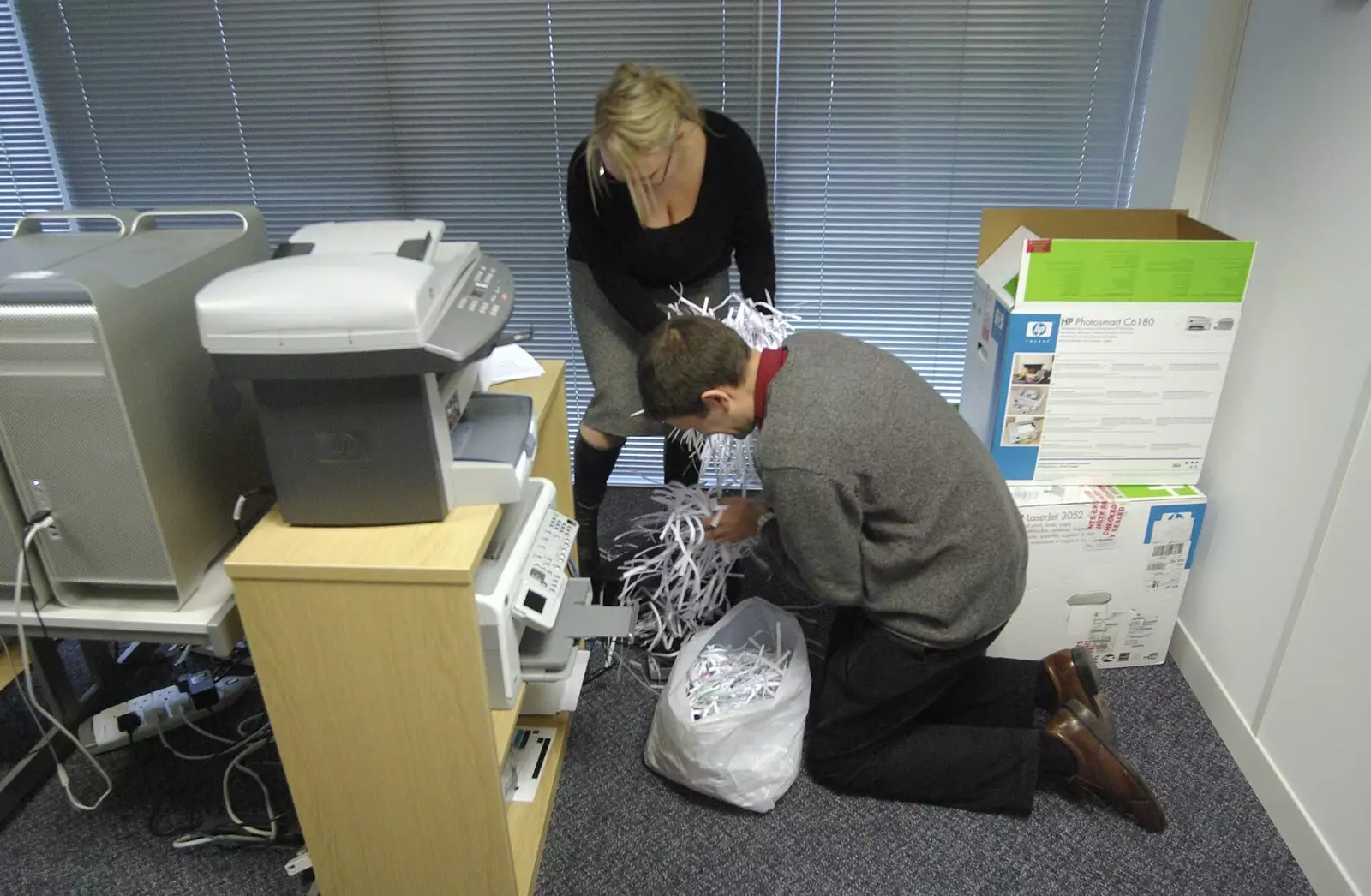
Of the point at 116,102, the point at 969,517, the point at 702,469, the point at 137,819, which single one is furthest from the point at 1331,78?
the point at 116,102

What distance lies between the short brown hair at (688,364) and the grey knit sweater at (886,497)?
90 mm

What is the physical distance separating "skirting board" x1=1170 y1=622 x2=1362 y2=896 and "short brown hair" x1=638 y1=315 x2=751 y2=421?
1.35 metres

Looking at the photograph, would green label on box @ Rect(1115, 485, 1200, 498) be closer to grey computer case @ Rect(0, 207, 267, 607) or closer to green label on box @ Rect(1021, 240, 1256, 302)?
green label on box @ Rect(1021, 240, 1256, 302)

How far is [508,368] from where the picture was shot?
1.86m

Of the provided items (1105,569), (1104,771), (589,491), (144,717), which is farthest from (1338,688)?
(144,717)

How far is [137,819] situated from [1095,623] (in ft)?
7.08

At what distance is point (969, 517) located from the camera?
63.0 inches

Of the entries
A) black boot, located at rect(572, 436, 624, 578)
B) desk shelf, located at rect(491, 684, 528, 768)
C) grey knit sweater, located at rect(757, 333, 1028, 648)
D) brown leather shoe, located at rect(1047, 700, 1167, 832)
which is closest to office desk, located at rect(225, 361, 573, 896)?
desk shelf, located at rect(491, 684, 528, 768)

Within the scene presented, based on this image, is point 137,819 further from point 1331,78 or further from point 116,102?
point 1331,78

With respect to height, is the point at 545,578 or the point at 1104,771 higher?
the point at 545,578

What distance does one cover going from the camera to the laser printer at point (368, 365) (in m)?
1.13

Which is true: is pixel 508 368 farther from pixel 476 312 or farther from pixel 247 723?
pixel 247 723

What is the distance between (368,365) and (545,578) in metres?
0.47

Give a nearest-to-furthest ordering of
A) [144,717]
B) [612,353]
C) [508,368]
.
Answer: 1. [508,368]
2. [144,717]
3. [612,353]
